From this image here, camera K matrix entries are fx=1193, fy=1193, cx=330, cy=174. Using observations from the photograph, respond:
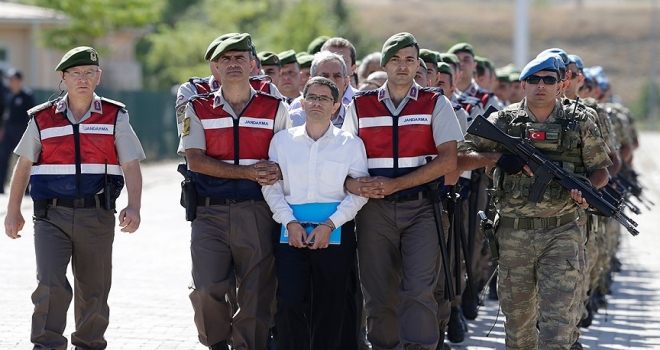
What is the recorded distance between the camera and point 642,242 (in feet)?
55.3

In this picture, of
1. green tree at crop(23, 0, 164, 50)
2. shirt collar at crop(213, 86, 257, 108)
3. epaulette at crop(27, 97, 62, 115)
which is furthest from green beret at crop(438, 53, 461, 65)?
green tree at crop(23, 0, 164, 50)

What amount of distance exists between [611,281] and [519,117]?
6.02 meters

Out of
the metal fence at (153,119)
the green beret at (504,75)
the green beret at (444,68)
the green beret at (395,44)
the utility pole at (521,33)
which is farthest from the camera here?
the metal fence at (153,119)

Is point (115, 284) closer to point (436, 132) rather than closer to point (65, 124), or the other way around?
point (65, 124)

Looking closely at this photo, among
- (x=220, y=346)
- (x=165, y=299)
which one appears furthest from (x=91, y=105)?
(x=165, y=299)

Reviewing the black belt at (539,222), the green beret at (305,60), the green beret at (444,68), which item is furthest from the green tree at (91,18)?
the black belt at (539,222)

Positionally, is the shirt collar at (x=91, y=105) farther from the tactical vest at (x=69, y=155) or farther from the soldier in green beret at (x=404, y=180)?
the soldier in green beret at (x=404, y=180)

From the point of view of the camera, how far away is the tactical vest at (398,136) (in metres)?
7.29

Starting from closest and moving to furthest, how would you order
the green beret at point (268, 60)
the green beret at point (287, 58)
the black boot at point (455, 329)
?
1. the black boot at point (455, 329)
2. the green beret at point (268, 60)
3. the green beret at point (287, 58)

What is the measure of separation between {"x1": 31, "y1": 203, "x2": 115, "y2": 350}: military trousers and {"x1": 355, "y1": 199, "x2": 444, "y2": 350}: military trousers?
64.4 inches

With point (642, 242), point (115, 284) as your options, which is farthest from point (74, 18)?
point (115, 284)

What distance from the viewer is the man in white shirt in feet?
23.5

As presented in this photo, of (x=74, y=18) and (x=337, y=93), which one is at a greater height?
(x=74, y=18)

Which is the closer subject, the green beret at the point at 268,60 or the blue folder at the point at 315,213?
the blue folder at the point at 315,213
